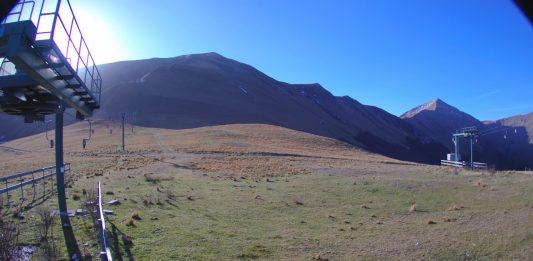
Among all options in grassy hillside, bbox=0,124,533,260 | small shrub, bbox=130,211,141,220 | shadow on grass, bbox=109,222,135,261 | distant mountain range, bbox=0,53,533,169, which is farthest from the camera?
distant mountain range, bbox=0,53,533,169

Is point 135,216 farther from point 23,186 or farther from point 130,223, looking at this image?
point 23,186

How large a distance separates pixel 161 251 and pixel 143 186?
49.5ft

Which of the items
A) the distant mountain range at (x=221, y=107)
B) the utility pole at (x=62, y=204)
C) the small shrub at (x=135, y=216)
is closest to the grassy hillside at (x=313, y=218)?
the small shrub at (x=135, y=216)

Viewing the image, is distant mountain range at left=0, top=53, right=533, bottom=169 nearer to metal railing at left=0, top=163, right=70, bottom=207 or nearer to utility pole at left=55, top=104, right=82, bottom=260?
metal railing at left=0, top=163, right=70, bottom=207

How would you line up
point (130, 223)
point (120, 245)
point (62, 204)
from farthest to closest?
point (62, 204), point (130, 223), point (120, 245)

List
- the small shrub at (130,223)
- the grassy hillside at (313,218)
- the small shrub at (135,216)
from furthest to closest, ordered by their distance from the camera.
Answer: the small shrub at (135,216), the small shrub at (130,223), the grassy hillside at (313,218)

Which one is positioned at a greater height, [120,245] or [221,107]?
[221,107]

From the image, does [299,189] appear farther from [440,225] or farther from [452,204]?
[440,225]

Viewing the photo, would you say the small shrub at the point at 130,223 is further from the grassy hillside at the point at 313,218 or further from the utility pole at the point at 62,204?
the utility pole at the point at 62,204

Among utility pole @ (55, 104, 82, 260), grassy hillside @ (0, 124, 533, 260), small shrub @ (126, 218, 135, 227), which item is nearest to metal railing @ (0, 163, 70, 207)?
grassy hillside @ (0, 124, 533, 260)

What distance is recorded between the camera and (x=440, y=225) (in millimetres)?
17031

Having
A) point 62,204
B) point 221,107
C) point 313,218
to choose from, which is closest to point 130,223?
point 62,204

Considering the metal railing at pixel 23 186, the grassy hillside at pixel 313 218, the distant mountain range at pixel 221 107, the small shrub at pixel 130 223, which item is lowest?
the grassy hillside at pixel 313 218

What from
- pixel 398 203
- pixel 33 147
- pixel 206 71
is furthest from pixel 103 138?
pixel 206 71
